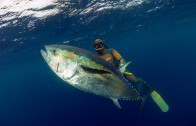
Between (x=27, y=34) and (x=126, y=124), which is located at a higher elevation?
(x=27, y=34)

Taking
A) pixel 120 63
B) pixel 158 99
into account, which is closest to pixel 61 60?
pixel 120 63

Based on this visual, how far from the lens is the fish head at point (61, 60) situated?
2238mm

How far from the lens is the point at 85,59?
230 centimetres

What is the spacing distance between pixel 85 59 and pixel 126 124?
122 ft

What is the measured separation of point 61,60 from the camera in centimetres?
229

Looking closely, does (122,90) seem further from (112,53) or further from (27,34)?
(27,34)

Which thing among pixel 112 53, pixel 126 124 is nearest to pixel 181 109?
pixel 126 124

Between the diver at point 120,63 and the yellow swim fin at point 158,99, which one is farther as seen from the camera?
the yellow swim fin at point 158,99

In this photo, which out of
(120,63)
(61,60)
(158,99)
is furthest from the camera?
(158,99)

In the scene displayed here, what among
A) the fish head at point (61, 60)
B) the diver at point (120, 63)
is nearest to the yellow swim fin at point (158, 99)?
the diver at point (120, 63)

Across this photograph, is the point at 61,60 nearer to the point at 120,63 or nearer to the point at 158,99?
the point at 120,63

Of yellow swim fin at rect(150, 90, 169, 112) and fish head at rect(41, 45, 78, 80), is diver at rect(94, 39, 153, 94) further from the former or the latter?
yellow swim fin at rect(150, 90, 169, 112)

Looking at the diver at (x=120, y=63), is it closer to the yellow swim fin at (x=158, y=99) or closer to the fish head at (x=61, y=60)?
the fish head at (x=61, y=60)

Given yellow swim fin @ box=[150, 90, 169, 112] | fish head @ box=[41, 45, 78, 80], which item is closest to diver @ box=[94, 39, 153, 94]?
fish head @ box=[41, 45, 78, 80]
